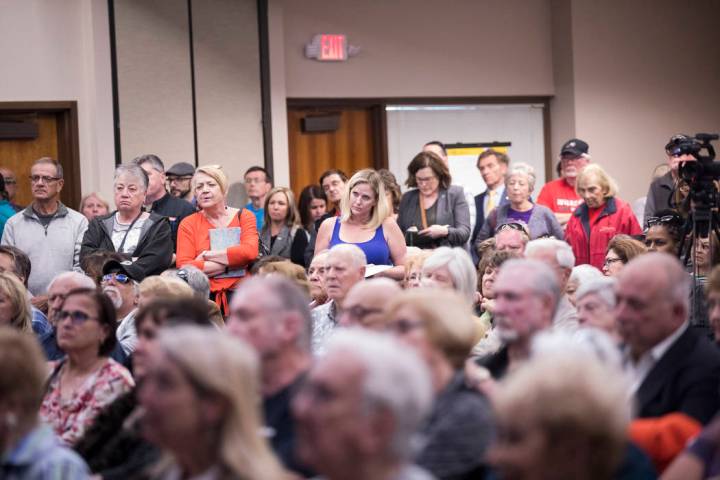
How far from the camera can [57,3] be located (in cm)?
792

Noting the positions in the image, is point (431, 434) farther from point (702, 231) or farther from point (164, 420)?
point (702, 231)

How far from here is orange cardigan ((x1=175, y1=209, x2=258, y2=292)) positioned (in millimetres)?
5664

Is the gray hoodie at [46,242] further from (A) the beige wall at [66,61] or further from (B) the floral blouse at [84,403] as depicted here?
(B) the floral blouse at [84,403]

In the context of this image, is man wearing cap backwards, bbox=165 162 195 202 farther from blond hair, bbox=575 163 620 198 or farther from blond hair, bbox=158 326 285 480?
blond hair, bbox=158 326 285 480

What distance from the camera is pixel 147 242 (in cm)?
555

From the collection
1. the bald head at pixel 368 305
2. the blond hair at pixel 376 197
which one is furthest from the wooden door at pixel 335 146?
the bald head at pixel 368 305

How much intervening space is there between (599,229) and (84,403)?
148 inches

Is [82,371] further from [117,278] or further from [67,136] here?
[67,136]

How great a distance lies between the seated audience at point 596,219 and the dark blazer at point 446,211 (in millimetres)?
677

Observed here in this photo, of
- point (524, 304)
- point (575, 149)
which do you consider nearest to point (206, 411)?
point (524, 304)

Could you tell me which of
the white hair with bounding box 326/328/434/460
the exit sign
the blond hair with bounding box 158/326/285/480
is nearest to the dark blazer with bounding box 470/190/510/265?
the exit sign

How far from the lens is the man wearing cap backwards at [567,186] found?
7410 mm

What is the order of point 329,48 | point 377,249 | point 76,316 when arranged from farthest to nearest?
1. point 329,48
2. point 377,249
3. point 76,316

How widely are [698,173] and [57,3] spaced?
5.28 metres
